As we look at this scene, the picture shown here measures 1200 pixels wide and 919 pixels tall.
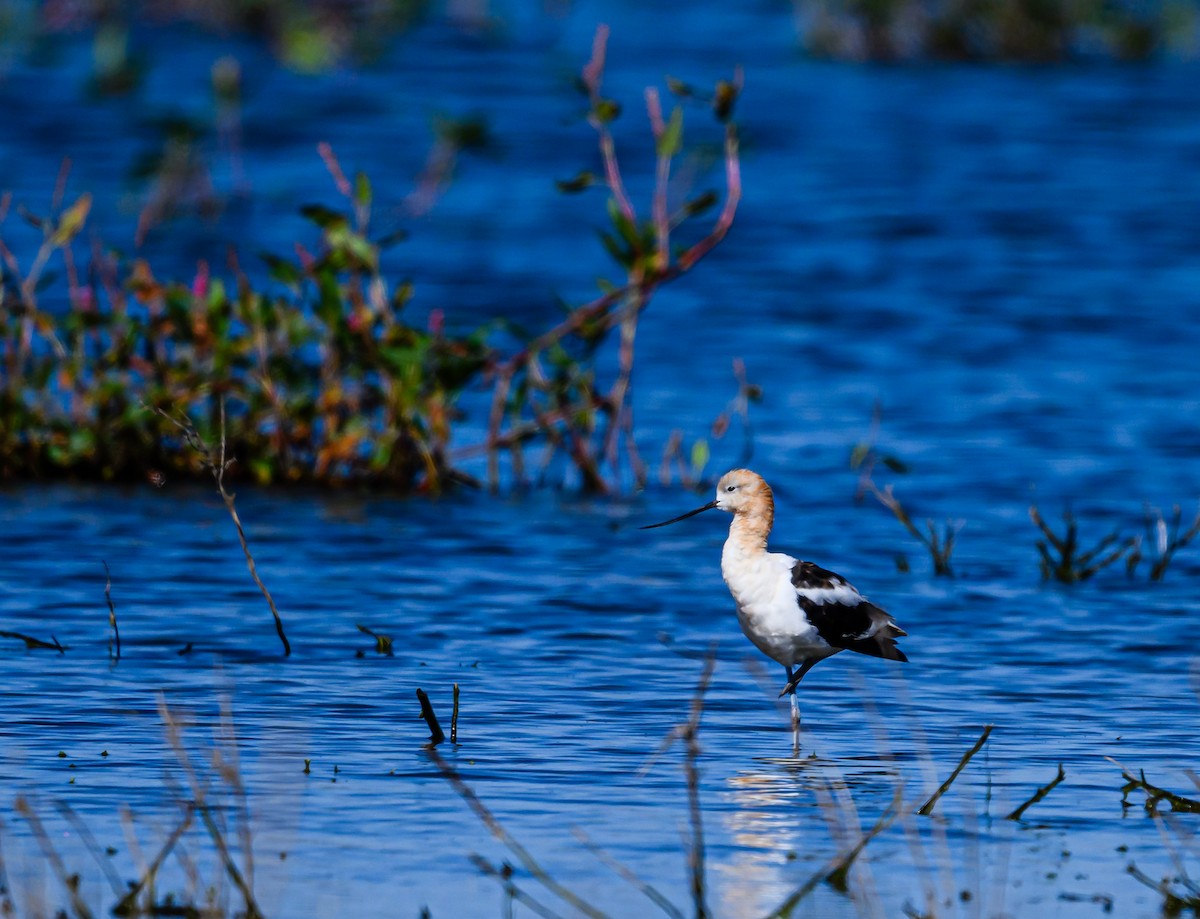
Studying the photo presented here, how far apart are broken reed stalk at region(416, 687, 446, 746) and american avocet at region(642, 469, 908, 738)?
108cm

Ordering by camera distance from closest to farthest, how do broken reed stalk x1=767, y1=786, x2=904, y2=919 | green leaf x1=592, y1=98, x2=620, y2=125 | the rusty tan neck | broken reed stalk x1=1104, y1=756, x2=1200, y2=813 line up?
broken reed stalk x1=767, y1=786, x2=904, y2=919, broken reed stalk x1=1104, y1=756, x2=1200, y2=813, the rusty tan neck, green leaf x1=592, y1=98, x2=620, y2=125

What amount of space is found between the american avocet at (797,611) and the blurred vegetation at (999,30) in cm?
2304

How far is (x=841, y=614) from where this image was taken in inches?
283

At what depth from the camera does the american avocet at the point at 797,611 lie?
7180mm

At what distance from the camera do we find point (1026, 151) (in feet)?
84.3

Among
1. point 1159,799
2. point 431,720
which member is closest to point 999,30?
point 431,720

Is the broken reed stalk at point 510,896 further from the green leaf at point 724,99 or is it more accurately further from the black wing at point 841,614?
the green leaf at point 724,99

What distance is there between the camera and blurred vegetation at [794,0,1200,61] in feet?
98.3

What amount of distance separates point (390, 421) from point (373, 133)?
15.6 m

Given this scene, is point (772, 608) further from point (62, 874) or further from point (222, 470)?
point (62, 874)

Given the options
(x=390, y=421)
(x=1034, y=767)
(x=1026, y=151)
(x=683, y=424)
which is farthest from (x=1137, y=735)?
(x=1026, y=151)

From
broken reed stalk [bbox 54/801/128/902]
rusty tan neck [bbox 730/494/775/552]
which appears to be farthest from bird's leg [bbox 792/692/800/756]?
broken reed stalk [bbox 54/801/128/902]

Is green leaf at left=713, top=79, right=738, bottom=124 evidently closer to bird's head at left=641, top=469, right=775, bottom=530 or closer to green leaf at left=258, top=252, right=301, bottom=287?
green leaf at left=258, top=252, right=301, bottom=287

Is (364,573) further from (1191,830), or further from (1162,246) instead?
(1162,246)
